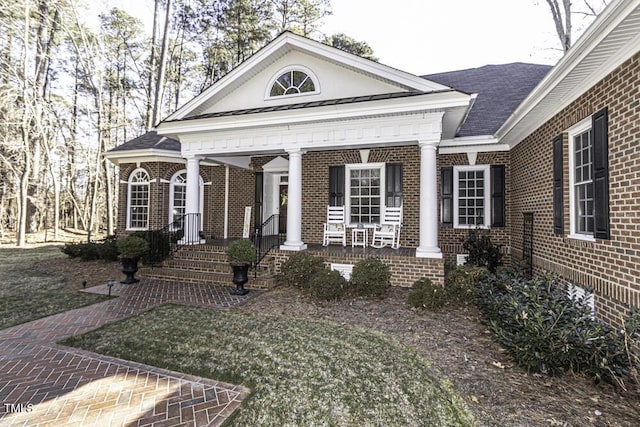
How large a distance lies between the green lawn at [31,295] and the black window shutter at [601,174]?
334 inches

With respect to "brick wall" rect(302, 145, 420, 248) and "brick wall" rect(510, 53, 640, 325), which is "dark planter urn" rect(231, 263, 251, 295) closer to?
"brick wall" rect(302, 145, 420, 248)

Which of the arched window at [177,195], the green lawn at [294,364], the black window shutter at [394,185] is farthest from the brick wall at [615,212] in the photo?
the arched window at [177,195]

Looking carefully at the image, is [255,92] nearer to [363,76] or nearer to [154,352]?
[363,76]

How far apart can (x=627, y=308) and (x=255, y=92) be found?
27.6ft

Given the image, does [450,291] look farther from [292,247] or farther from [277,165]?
[277,165]

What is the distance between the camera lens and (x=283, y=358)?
3717mm

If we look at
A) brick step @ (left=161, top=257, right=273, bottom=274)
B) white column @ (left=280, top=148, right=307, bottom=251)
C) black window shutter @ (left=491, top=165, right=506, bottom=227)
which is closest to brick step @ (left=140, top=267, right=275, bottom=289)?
brick step @ (left=161, top=257, right=273, bottom=274)

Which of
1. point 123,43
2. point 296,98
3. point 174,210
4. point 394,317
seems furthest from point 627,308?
point 123,43

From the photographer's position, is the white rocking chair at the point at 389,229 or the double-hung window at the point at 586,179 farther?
the white rocking chair at the point at 389,229

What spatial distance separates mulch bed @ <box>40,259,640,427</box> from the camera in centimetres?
269

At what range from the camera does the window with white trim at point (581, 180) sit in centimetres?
477

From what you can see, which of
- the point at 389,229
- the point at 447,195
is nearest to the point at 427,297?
the point at 389,229

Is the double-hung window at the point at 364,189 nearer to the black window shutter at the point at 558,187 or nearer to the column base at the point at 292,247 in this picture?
the column base at the point at 292,247

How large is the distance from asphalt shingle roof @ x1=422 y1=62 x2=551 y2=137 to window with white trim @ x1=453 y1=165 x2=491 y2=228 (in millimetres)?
1105
